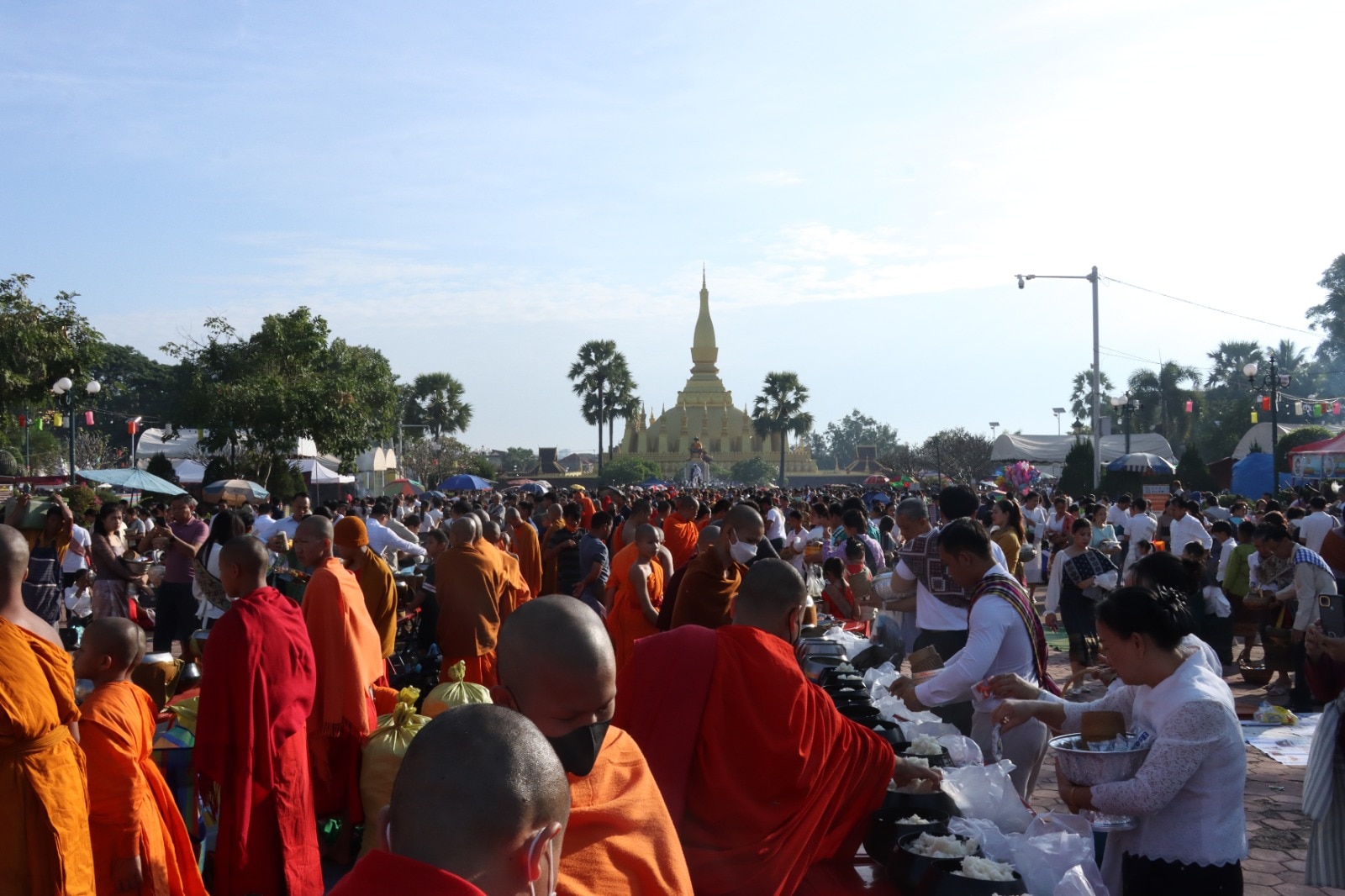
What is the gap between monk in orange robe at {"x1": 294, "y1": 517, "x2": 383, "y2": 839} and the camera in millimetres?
5895

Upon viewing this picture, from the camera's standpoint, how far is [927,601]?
6.59m

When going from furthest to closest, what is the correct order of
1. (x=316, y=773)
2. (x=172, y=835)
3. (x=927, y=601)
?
(x=927, y=601)
(x=316, y=773)
(x=172, y=835)

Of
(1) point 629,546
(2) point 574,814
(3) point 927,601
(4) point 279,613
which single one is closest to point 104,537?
(1) point 629,546

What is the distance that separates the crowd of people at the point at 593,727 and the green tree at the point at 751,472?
63.5 meters

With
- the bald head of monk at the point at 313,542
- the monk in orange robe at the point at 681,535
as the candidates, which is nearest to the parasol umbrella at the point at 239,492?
the monk in orange robe at the point at 681,535

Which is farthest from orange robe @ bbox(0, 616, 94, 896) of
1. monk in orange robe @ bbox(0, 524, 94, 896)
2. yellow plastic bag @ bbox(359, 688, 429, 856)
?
yellow plastic bag @ bbox(359, 688, 429, 856)

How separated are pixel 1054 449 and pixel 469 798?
4633cm

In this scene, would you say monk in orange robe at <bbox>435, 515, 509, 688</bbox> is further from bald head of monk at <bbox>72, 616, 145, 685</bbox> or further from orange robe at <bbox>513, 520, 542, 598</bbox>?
bald head of monk at <bbox>72, 616, 145, 685</bbox>

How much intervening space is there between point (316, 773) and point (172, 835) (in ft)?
5.20

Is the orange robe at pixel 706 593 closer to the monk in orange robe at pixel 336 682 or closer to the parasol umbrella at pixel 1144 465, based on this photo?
the monk in orange robe at pixel 336 682

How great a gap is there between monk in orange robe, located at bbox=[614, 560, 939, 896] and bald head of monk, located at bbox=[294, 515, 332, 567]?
3.32m

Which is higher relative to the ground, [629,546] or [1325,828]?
[629,546]

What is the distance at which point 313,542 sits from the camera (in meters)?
6.11

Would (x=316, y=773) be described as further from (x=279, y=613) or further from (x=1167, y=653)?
(x=1167, y=653)
